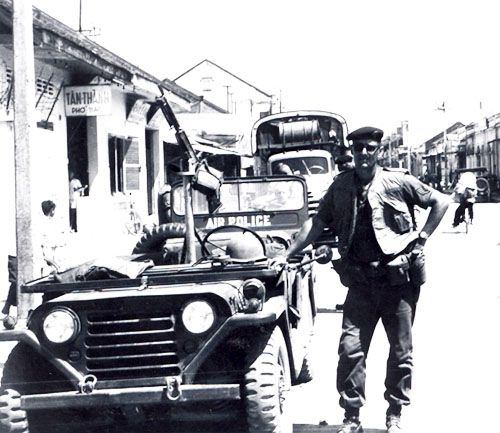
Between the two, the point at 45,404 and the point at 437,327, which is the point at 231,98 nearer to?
the point at 437,327

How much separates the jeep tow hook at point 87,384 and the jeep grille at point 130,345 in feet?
0.20

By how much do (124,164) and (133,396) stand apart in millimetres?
19523

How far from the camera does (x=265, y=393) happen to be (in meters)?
4.68

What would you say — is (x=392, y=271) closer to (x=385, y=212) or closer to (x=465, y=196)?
(x=385, y=212)

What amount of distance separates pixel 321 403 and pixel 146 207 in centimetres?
2034

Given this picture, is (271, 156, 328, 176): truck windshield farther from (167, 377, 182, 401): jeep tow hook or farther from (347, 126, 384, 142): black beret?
(167, 377, 182, 401): jeep tow hook

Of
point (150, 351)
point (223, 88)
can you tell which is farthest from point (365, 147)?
point (223, 88)

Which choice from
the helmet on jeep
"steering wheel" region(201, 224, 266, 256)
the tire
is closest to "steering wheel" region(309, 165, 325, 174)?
"steering wheel" region(201, 224, 266, 256)

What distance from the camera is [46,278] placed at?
552cm

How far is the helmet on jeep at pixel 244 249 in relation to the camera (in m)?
5.78

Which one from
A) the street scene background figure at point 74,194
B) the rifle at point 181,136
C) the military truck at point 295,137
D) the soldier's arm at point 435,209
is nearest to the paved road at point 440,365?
the soldier's arm at point 435,209

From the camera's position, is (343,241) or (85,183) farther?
(85,183)

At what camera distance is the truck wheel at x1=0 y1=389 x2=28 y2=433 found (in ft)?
15.9

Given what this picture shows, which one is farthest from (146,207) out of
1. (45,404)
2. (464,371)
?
(45,404)
